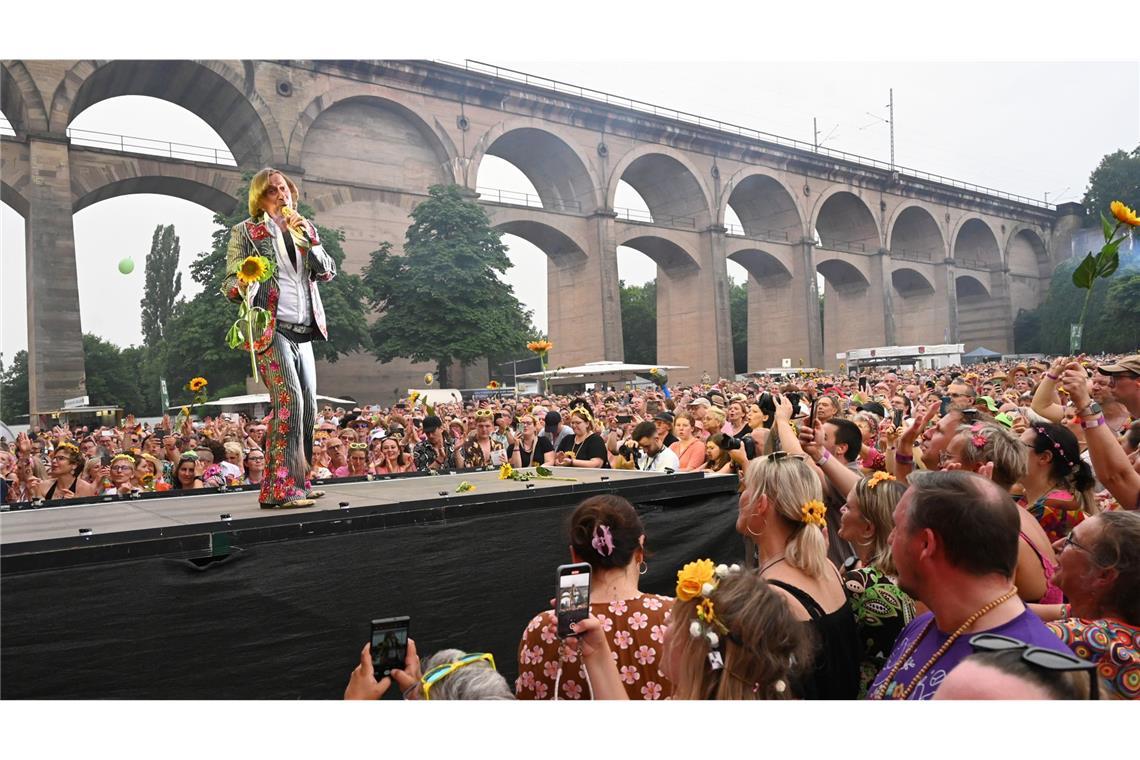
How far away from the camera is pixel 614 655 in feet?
10.3

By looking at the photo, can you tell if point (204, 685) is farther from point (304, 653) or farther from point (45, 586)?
point (45, 586)

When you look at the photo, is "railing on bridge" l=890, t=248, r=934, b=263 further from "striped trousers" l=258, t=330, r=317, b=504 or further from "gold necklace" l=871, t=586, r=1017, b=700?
"gold necklace" l=871, t=586, r=1017, b=700

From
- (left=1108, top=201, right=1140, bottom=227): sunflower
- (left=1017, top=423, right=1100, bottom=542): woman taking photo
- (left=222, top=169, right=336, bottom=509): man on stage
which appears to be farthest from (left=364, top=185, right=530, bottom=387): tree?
(left=1017, top=423, right=1100, bottom=542): woman taking photo

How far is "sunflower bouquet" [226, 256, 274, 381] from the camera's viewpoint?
17.6 ft

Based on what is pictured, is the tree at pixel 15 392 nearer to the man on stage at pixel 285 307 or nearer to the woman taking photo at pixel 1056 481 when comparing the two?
the man on stage at pixel 285 307

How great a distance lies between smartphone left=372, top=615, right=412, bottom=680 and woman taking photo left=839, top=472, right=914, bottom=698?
1.83m

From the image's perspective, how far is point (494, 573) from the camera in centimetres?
515

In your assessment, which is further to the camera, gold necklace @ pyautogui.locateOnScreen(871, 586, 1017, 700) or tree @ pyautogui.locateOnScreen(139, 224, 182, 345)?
tree @ pyautogui.locateOnScreen(139, 224, 182, 345)

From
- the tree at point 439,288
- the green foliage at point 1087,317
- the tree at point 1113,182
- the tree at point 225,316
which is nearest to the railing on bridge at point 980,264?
the green foliage at point 1087,317

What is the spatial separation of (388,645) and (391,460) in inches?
331

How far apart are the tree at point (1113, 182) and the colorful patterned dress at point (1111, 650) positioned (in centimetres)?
7842

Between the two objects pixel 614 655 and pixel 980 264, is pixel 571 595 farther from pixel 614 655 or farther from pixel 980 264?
pixel 980 264

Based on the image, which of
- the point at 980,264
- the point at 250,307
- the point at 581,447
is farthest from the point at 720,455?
the point at 980,264

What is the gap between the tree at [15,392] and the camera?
39.2 meters
